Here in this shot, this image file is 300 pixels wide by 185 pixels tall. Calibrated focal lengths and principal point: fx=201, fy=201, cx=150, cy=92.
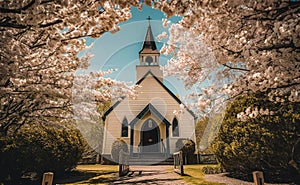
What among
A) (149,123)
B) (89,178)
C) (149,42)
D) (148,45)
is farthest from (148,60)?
(89,178)

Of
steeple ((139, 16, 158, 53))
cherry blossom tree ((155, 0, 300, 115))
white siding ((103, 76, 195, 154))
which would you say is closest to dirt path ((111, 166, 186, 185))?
cherry blossom tree ((155, 0, 300, 115))

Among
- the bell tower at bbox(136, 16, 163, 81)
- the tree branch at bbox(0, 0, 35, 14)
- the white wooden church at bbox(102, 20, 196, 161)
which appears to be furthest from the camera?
the bell tower at bbox(136, 16, 163, 81)

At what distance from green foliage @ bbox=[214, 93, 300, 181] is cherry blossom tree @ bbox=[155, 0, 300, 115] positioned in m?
1.41

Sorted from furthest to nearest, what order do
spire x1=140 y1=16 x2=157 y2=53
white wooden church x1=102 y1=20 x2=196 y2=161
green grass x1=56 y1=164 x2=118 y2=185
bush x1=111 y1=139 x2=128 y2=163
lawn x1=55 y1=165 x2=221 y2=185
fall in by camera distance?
1. spire x1=140 y1=16 x2=157 y2=53
2. white wooden church x1=102 y1=20 x2=196 y2=161
3. bush x1=111 y1=139 x2=128 y2=163
4. green grass x1=56 y1=164 x2=118 y2=185
5. lawn x1=55 y1=165 x2=221 y2=185

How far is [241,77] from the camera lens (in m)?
5.53

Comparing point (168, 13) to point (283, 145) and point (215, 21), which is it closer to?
point (215, 21)

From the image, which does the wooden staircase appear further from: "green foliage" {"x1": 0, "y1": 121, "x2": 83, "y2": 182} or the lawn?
"green foliage" {"x1": 0, "y1": 121, "x2": 83, "y2": 182}

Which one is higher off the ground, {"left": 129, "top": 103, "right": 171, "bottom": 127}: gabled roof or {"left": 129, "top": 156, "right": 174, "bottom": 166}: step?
{"left": 129, "top": 103, "right": 171, "bottom": 127}: gabled roof

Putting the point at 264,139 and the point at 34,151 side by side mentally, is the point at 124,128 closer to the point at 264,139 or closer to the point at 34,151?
the point at 34,151

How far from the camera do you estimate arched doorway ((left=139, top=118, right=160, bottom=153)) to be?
1916 cm

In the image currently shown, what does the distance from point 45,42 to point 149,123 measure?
52.7ft

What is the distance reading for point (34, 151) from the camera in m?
7.77

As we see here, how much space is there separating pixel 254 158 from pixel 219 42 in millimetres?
4238

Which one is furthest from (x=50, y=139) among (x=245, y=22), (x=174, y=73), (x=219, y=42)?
(x=245, y=22)
